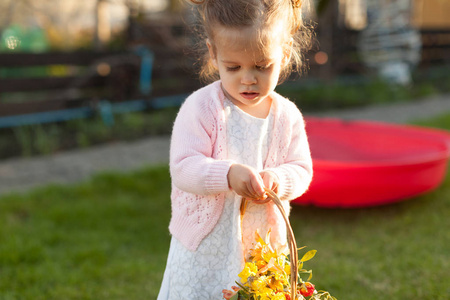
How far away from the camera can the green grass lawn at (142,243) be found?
9.04 ft

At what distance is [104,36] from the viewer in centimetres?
870

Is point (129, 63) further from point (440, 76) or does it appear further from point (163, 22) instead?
point (440, 76)

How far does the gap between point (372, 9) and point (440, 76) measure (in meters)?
1.95

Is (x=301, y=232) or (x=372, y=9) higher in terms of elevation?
(x=372, y=9)

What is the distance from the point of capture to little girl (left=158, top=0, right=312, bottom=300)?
151 centimetres

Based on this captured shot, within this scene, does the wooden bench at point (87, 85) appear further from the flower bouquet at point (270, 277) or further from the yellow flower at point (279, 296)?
the yellow flower at point (279, 296)

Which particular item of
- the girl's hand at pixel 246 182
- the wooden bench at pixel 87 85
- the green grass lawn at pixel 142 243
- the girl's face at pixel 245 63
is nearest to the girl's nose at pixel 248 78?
the girl's face at pixel 245 63

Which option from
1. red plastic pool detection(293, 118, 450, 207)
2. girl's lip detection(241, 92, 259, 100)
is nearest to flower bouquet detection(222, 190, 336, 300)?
girl's lip detection(241, 92, 259, 100)

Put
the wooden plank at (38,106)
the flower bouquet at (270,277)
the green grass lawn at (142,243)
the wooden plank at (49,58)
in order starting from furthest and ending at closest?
1. the wooden plank at (49,58)
2. the wooden plank at (38,106)
3. the green grass lawn at (142,243)
4. the flower bouquet at (270,277)

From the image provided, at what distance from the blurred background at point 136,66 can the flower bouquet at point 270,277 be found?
2256mm

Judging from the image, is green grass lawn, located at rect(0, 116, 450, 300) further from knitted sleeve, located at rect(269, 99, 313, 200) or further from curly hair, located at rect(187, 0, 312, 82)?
curly hair, located at rect(187, 0, 312, 82)

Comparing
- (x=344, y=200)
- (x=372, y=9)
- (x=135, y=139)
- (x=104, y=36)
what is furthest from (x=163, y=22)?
(x=344, y=200)

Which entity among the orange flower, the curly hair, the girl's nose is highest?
the curly hair

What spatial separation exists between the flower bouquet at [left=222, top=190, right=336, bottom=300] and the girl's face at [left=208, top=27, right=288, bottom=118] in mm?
314
